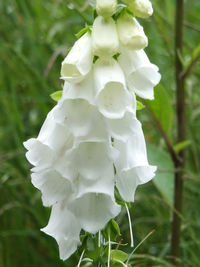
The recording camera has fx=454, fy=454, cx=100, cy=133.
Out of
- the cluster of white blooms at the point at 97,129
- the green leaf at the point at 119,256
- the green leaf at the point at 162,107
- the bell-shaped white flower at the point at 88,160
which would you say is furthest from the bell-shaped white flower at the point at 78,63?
the green leaf at the point at 162,107

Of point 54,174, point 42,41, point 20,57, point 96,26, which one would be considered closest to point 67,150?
point 54,174

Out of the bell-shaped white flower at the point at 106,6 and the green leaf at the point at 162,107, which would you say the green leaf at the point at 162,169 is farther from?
the bell-shaped white flower at the point at 106,6

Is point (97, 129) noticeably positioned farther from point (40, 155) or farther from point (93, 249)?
point (93, 249)

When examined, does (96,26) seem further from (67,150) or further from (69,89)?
(67,150)

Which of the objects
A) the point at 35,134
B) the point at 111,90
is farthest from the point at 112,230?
the point at 35,134

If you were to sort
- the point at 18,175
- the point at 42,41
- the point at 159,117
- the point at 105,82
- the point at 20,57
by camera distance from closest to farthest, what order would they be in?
the point at 105,82
the point at 159,117
the point at 20,57
the point at 18,175
the point at 42,41

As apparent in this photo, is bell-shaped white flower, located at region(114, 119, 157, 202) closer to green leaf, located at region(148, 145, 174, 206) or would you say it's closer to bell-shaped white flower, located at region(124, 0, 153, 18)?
bell-shaped white flower, located at region(124, 0, 153, 18)

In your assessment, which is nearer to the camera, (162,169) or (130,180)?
(130,180)
